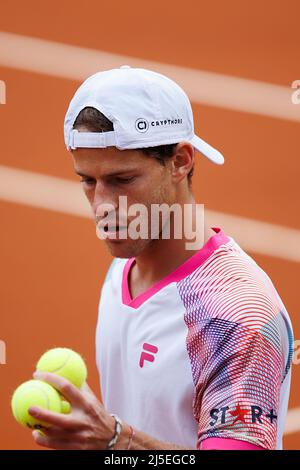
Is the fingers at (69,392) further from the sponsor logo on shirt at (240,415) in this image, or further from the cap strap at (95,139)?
the cap strap at (95,139)

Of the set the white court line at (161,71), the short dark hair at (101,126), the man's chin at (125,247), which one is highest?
the white court line at (161,71)

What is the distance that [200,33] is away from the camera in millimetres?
7461

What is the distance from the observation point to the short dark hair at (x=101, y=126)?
2.96 metres

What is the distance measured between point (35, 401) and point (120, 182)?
86 centimetres

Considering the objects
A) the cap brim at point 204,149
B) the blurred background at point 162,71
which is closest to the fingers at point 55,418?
the cap brim at point 204,149

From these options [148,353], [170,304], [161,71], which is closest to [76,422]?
[148,353]

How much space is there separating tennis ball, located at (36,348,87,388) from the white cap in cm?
73

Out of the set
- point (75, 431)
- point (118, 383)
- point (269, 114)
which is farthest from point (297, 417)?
point (75, 431)

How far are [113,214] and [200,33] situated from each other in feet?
15.7

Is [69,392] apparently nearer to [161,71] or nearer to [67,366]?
[67,366]

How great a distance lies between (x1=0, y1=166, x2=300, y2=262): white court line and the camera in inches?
281

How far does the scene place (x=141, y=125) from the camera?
3004mm

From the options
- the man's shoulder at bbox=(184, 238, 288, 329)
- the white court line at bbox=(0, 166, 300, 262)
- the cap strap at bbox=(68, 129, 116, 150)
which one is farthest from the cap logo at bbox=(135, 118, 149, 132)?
the white court line at bbox=(0, 166, 300, 262)
